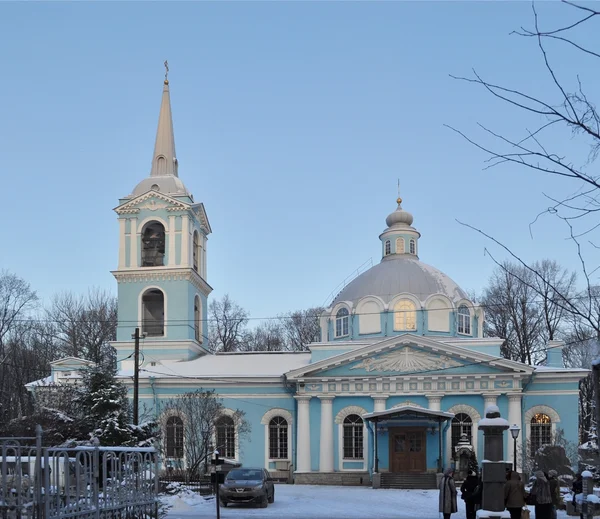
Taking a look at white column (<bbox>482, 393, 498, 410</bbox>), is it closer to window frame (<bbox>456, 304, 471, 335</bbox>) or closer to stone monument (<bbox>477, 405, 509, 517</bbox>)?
window frame (<bbox>456, 304, 471, 335</bbox>)

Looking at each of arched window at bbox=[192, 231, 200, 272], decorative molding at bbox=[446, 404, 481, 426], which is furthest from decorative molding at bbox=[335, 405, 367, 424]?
arched window at bbox=[192, 231, 200, 272]

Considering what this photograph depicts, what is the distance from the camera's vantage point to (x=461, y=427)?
38.5 meters

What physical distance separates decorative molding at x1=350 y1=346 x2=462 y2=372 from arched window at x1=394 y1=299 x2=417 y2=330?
2972 millimetres

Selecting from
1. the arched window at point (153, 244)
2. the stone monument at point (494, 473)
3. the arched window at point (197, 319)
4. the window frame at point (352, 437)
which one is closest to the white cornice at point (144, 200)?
the arched window at point (153, 244)

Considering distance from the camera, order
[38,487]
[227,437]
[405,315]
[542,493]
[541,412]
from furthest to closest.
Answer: [405,315] → [227,437] → [541,412] → [542,493] → [38,487]

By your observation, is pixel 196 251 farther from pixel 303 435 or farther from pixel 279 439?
pixel 303 435

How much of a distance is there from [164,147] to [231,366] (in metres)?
12.7

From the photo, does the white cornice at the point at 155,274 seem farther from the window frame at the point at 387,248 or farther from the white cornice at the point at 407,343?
the window frame at the point at 387,248

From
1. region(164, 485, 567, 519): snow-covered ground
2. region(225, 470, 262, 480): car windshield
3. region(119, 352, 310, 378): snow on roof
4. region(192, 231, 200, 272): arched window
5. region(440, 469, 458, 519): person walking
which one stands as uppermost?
region(192, 231, 200, 272): arched window

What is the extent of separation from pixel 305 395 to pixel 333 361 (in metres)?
2.21

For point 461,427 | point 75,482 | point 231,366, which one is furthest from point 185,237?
point 75,482

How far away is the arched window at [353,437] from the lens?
129ft

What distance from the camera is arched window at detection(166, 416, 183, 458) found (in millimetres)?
40938

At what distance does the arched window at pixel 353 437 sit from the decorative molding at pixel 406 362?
2494 mm
